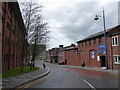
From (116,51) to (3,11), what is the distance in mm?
20268

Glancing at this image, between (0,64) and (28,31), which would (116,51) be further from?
(0,64)

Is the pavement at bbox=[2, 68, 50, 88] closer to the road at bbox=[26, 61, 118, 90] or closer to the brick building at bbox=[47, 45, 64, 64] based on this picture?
the road at bbox=[26, 61, 118, 90]

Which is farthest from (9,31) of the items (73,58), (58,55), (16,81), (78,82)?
(58,55)

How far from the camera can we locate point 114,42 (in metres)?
31.6

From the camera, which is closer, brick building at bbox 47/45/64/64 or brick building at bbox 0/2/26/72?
brick building at bbox 0/2/26/72

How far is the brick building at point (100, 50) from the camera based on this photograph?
3097 centimetres

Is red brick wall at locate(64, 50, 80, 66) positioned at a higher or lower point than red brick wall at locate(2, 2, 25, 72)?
lower

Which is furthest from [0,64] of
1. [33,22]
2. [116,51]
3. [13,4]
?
[116,51]

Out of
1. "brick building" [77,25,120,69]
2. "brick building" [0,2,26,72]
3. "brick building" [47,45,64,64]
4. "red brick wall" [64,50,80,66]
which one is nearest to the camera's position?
"brick building" [0,2,26,72]

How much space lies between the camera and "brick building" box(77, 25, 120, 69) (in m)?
31.0

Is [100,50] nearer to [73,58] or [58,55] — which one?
[73,58]

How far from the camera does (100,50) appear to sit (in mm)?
37500

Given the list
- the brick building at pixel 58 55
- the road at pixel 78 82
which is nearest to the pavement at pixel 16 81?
the road at pixel 78 82

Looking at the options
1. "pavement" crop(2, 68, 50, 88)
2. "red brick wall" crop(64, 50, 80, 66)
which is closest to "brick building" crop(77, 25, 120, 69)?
"red brick wall" crop(64, 50, 80, 66)
